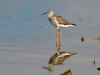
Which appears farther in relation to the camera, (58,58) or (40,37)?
(40,37)

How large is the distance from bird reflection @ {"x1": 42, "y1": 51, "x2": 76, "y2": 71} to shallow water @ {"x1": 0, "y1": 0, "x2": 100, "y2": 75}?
0.11m

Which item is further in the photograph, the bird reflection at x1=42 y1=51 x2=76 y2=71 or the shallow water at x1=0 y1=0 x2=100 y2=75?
the bird reflection at x1=42 y1=51 x2=76 y2=71

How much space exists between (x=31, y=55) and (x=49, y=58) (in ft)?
1.56

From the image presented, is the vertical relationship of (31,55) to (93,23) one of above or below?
above

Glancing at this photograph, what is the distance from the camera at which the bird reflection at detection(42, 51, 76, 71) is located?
8539 millimetres

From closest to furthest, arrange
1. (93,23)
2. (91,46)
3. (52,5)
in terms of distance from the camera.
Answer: (91,46), (93,23), (52,5)

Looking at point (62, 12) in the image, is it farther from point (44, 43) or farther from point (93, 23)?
point (44, 43)

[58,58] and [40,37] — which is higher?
[58,58]

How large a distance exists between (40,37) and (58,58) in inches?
90.7

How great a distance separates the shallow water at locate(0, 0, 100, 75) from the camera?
834 cm

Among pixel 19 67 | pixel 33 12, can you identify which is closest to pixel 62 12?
pixel 33 12

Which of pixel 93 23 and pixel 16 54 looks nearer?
pixel 16 54

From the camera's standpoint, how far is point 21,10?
16.1 meters

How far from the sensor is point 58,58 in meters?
9.25
